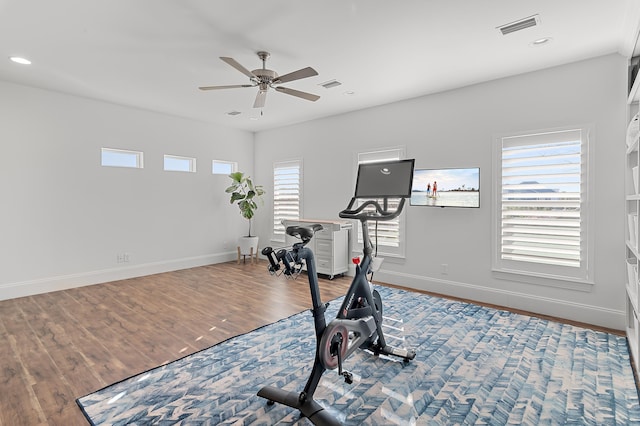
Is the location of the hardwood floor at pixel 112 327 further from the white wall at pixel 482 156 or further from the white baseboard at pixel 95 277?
the white wall at pixel 482 156

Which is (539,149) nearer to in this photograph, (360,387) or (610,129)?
(610,129)

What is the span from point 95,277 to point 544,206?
6.16m

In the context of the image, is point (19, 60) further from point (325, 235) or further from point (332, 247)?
point (332, 247)

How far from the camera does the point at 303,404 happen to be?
6.37 ft

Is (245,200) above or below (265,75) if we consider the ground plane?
below

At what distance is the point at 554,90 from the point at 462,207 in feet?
5.24

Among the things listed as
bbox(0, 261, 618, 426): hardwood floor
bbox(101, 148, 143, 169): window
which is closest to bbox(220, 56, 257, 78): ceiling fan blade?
bbox(0, 261, 618, 426): hardwood floor

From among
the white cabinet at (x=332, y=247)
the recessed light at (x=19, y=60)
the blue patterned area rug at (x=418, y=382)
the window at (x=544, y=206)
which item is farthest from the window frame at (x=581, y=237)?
the recessed light at (x=19, y=60)

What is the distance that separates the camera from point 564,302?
3545 millimetres

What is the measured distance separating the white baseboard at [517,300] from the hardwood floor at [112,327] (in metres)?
1.02

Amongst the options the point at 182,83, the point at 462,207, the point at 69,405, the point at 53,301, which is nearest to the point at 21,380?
the point at 69,405

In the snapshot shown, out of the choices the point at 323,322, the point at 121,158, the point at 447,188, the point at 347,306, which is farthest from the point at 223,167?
the point at 323,322

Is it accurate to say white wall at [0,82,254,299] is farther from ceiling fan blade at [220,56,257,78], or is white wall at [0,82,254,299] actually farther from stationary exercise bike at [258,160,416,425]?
stationary exercise bike at [258,160,416,425]

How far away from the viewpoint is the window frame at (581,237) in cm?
336
